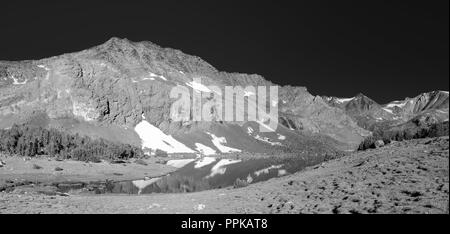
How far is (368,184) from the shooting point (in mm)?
25359

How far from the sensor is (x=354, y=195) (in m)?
23.4

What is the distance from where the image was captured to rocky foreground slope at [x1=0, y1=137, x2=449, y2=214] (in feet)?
67.4

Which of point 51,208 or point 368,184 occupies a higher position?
point 368,184

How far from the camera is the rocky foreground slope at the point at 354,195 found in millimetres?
20531
